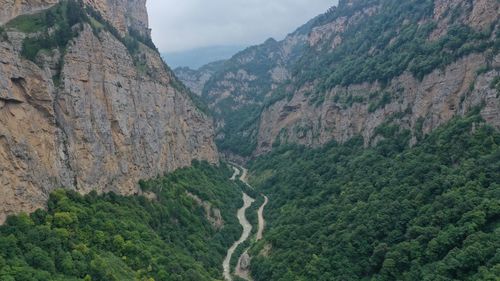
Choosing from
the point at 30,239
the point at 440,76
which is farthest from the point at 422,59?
the point at 30,239

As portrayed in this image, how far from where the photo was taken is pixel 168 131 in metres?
128

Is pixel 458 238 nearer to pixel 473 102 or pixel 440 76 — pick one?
pixel 473 102

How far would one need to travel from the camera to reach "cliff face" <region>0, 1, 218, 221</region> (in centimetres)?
7075

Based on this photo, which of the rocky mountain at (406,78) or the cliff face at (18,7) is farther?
the rocky mountain at (406,78)

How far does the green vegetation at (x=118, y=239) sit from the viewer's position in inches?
2474

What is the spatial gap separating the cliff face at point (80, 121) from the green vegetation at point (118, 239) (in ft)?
9.29

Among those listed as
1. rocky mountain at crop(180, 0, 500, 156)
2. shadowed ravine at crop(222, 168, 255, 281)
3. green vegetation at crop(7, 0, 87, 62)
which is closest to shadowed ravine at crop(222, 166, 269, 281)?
shadowed ravine at crop(222, 168, 255, 281)

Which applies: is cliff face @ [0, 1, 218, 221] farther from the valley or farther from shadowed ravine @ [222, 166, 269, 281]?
shadowed ravine @ [222, 166, 269, 281]

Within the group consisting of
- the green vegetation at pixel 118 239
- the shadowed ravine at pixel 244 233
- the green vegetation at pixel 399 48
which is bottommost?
the shadowed ravine at pixel 244 233

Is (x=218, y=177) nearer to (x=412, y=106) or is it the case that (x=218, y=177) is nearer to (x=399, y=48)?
(x=412, y=106)

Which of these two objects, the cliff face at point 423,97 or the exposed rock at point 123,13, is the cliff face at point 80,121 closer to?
the exposed rock at point 123,13

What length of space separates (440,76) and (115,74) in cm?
6730

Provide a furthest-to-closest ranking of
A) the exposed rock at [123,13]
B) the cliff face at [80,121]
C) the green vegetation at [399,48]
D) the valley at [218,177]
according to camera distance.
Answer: the exposed rock at [123,13]
the green vegetation at [399,48]
the cliff face at [80,121]
the valley at [218,177]

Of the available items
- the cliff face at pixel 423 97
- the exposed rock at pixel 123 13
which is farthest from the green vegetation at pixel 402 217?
the exposed rock at pixel 123 13
